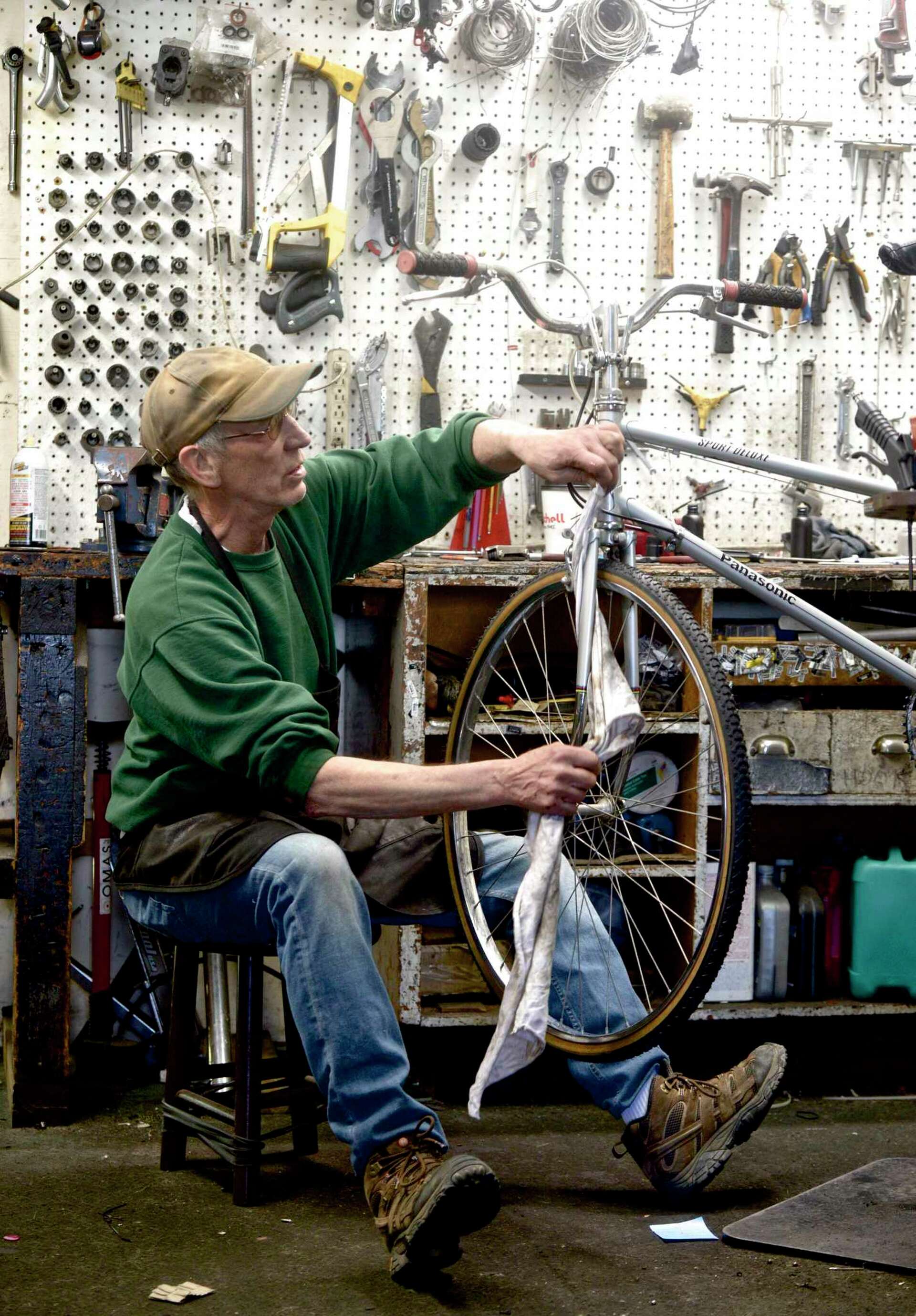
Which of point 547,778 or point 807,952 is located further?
point 807,952

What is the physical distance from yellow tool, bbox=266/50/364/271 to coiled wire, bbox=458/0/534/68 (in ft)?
0.94

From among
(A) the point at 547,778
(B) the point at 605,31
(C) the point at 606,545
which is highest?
(B) the point at 605,31

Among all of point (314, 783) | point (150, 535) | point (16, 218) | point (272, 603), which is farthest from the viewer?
point (16, 218)

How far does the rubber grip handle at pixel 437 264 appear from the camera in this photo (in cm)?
221

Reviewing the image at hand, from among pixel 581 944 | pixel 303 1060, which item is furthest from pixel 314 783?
pixel 303 1060

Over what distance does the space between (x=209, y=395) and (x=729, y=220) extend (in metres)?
1.69

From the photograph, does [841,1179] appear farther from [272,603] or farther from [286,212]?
[286,212]

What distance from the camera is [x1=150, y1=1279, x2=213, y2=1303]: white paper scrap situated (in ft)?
5.83

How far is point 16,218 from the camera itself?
3.04 m

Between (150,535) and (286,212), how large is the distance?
35.2 inches

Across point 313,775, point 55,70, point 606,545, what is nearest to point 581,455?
point 606,545

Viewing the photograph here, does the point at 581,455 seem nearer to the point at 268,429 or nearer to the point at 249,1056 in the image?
the point at 268,429

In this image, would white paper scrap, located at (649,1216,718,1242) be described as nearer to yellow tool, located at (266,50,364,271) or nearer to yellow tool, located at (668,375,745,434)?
yellow tool, located at (668,375,745,434)

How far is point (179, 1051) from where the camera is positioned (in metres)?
2.28
